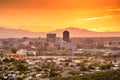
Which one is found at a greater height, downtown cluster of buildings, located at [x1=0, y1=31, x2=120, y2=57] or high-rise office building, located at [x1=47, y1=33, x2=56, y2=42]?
high-rise office building, located at [x1=47, y1=33, x2=56, y2=42]

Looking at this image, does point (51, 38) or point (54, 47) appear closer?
point (54, 47)

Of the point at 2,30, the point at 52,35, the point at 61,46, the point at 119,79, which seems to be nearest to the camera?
the point at 119,79

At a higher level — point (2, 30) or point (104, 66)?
point (2, 30)

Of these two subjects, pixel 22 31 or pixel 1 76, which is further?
pixel 22 31

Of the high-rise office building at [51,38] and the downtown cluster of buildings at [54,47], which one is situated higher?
the high-rise office building at [51,38]

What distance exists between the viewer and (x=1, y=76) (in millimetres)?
11406

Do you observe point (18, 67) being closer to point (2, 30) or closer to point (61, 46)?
point (61, 46)

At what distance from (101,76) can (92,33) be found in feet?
205

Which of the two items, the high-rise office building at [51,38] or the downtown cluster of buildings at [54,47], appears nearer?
the downtown cluster of buildings at [54,47]

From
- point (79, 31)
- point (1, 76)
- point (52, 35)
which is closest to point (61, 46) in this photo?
point (52, 35)

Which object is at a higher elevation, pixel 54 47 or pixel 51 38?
pixel 51 38

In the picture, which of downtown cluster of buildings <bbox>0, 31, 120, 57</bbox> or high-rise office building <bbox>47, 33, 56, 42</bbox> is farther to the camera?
high-rise office building <bbox>47, 33, 56, 42</bbox>

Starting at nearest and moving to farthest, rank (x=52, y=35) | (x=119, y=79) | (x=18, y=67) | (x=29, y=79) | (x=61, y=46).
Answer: (x=119, y=79), (x=29, y=79), (x=18, y=67), (x=61, y=46), (x=52, y=35)

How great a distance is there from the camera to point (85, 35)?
235 feet
